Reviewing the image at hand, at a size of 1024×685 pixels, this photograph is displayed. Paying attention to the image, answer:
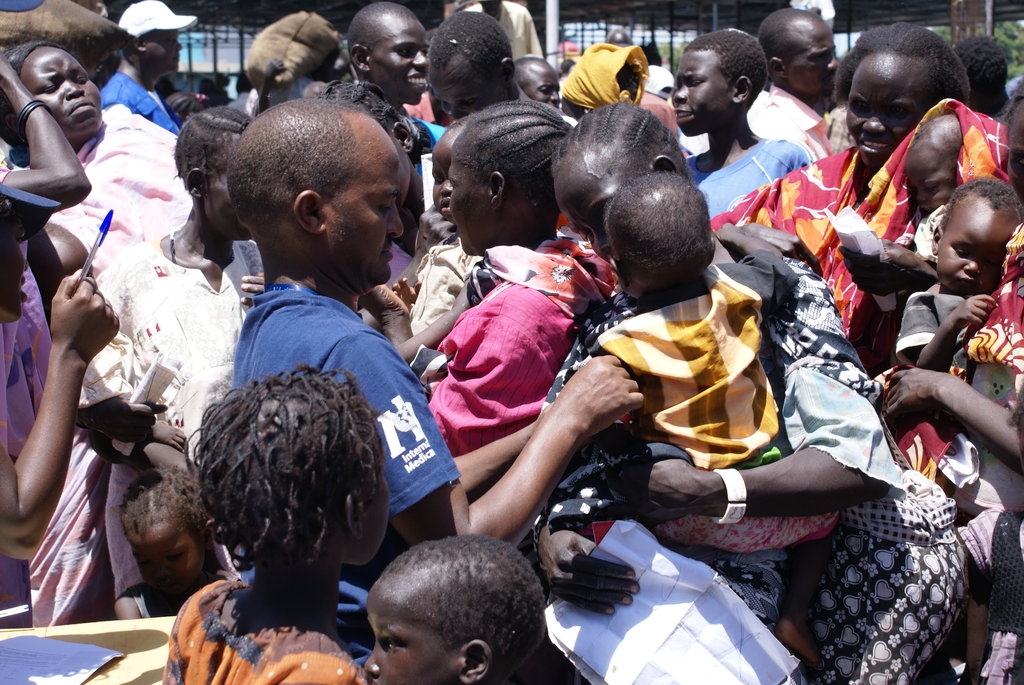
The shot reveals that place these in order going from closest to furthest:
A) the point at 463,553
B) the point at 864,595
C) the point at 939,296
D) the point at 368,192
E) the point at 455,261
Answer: the point at 463,553
the point at 368,192
the point at 864,595
the point at 939,296
the point at 455,261

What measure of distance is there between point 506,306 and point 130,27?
5.24m

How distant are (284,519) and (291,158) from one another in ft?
2.46

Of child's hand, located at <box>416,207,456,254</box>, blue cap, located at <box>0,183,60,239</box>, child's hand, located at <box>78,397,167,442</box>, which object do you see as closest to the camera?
blue cap, located at <box>0,183,60,239</box>

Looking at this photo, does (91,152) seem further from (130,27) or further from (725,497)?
(725,497)

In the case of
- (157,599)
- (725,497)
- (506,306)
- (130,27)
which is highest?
(130,27)

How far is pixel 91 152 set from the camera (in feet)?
15.9

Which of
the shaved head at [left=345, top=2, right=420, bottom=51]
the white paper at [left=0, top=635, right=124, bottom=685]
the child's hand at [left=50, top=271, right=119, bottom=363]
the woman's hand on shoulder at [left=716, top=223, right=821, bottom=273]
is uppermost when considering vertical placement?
the shaved head at [left=345, top=2, right=420, bottom=51]

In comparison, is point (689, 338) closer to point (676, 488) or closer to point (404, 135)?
point (676, 488)

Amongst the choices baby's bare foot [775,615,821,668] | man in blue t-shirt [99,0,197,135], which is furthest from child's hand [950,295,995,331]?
man in blue t-shirt [99,0,197,135]

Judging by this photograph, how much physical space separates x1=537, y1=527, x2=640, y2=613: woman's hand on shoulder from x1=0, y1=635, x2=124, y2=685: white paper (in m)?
1.05

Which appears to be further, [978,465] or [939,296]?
[939,296]

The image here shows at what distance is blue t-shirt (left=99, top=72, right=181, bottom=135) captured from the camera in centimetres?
630

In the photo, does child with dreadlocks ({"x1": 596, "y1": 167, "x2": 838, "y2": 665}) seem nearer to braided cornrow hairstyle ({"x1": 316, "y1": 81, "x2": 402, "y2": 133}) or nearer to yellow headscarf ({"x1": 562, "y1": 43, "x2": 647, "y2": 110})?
braided cornrow hairstyle ({"x1": 316, "y1": 81, "x2": 402, "y2": 133})

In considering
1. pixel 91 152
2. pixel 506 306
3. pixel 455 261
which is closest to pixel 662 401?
pixel 506 306
